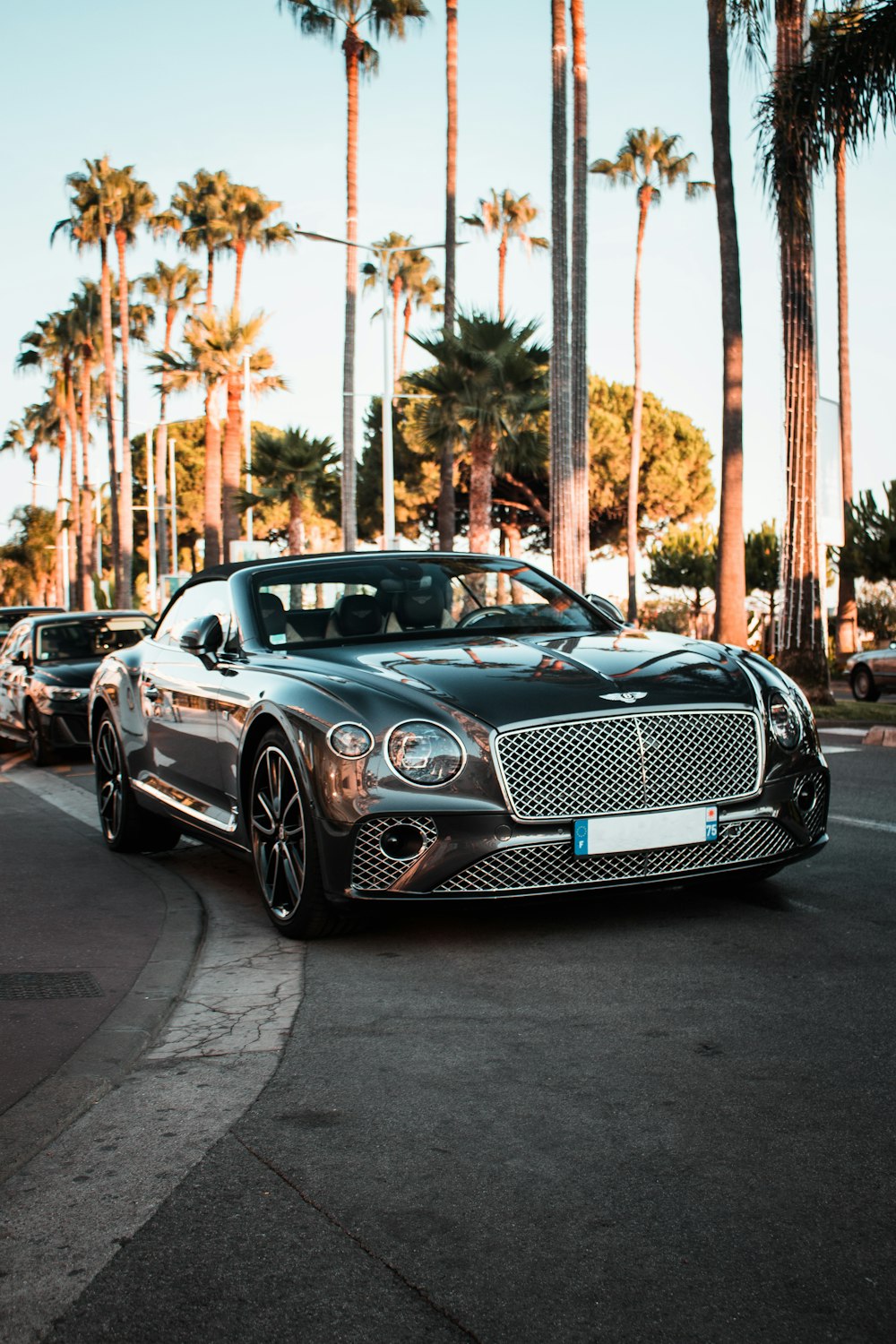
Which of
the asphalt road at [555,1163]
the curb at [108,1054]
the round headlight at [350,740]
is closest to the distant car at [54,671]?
the curb at [108,1054]

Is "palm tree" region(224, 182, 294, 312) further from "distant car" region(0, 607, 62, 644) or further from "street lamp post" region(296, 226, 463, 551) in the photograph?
"distant car" region(0, 607, 62, 644)

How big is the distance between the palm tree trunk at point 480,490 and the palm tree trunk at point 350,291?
→ 3.13m

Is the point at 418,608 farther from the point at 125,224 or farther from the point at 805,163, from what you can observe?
the point at 125,224

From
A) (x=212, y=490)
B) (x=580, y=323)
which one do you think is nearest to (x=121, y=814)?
(x=580, y=323)

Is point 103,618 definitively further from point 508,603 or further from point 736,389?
point 508,603

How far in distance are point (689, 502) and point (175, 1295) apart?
6000 centimetres

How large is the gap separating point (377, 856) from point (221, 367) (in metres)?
47.8

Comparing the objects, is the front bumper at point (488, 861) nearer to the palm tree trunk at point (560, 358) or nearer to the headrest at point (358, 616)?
the headrest at point (358, 616)

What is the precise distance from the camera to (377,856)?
214 inches

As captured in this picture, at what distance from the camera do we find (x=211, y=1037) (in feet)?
15.2

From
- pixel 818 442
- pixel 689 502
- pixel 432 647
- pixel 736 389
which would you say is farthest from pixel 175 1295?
pixel 689 502

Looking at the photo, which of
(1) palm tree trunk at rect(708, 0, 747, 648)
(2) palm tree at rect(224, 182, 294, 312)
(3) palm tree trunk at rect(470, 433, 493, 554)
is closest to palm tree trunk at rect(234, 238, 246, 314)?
(2) palm tree at rect(224, 182, 294, 312)

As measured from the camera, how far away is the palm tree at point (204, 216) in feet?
185

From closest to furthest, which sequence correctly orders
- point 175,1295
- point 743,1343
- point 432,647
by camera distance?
1. point 743,1343
2. point 175,1295
3. point 432,647
